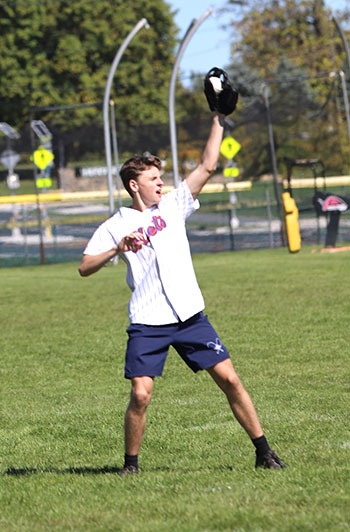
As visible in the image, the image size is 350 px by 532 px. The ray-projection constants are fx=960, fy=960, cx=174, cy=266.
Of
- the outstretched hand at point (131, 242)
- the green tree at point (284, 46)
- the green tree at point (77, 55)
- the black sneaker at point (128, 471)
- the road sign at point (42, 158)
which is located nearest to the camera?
the outstretched hand at point (131, 242)

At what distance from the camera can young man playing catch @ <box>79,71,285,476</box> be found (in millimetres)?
5352

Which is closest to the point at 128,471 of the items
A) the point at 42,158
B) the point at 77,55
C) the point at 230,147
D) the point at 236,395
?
the point at 236,395

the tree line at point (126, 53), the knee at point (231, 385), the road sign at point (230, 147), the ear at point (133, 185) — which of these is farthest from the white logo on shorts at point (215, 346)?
the tree line at point (126, 53)

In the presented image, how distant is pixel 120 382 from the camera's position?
30.6 ft

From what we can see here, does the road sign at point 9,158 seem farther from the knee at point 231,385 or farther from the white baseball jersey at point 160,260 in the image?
the knee at point 231,385

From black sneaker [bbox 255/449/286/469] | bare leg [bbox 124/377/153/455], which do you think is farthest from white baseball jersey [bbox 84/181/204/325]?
black sneaker [bbox 255/449/286/469]

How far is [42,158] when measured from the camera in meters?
28.1

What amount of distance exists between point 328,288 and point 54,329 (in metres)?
5.18

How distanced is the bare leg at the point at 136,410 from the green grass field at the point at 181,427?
0.21 metres

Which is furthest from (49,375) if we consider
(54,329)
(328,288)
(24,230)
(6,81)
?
(6,81)

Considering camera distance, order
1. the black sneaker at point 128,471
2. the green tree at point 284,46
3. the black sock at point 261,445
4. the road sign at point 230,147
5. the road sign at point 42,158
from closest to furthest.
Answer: the black sock at point 261,445 → the black sneaker at point 128,471 → the road sign at point 42,158 → the road sign at point 230,147 → the green tree at point 284,46

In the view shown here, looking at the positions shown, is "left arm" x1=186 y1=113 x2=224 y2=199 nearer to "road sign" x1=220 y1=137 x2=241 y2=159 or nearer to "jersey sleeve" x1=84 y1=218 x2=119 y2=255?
"jersey sleeve" x1=84 y1=218 x2=119 y2=255

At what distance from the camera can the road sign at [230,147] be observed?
29672mm

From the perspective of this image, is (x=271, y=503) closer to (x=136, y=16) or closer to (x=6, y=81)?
(x=6, y=81)
